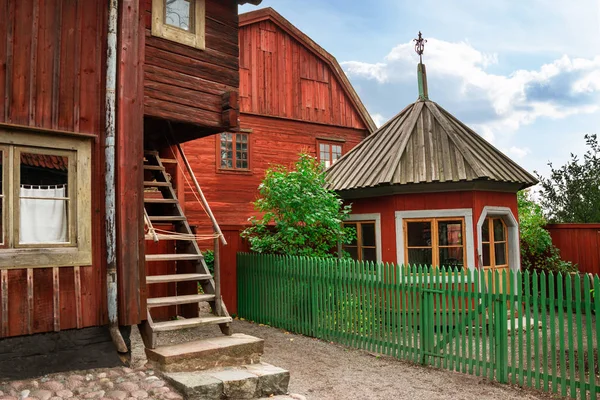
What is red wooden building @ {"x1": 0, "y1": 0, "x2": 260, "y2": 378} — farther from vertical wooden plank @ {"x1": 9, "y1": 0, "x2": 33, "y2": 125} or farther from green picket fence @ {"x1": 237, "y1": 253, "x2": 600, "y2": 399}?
green picket fence @ {"x1": 237, "y1": 253, "x2": 600, "y2": 399}

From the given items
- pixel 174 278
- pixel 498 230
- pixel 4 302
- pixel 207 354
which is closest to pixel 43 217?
pixel 4 302

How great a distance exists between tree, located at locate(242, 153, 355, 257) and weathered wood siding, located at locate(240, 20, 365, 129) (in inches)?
229

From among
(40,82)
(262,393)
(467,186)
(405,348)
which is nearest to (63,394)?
(262,393)

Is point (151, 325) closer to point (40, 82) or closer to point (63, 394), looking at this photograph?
point (63, 394)

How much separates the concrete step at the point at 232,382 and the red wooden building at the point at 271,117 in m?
8.99

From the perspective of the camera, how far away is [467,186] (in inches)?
439

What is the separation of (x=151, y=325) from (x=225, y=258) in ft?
18.4

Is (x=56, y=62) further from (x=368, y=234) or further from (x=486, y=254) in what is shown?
(x=486, y=254)

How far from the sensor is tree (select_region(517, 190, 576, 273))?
14.9 metres

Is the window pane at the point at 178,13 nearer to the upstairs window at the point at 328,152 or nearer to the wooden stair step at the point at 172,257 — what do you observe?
the wooden stair step at the point at 172,257

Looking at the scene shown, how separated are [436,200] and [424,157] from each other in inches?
43.8

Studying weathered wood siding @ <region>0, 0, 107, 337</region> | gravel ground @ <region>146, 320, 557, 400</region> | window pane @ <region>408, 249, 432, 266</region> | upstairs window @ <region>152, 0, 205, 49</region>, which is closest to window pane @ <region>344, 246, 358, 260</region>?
window pane @ <region>408, 249, 432, 266</region>

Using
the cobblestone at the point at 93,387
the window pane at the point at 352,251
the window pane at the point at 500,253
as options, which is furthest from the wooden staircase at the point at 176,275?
the window pane at the point at 500,253

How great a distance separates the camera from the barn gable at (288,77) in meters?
17.0
